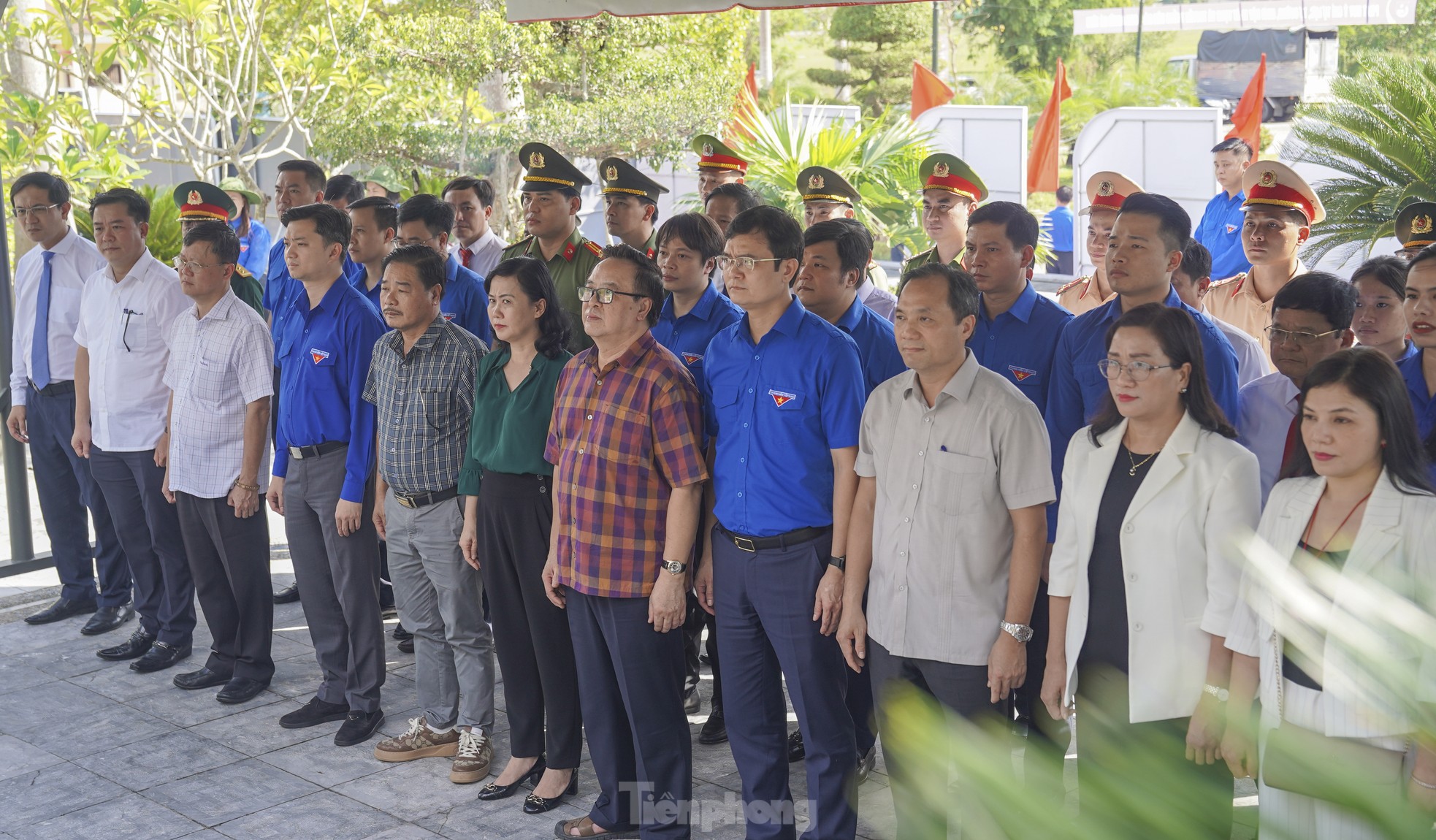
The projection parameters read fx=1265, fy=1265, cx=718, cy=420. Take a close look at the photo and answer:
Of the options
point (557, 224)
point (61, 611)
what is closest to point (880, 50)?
point (557, 224)

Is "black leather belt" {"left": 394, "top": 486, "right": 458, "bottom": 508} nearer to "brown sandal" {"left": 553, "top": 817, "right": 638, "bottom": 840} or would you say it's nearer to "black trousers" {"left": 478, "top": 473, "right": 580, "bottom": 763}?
"black trousers" {"left": 478, "top": 473, "right": 580, "bottom": 763}

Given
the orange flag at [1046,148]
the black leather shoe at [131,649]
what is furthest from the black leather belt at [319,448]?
the orange flag at [1046,148]

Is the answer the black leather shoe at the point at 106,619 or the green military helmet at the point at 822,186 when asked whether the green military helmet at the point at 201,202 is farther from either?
the green military helmet at the point at 822,186

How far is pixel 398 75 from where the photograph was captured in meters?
12.7

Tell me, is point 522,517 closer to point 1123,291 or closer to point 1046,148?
point 1123,291

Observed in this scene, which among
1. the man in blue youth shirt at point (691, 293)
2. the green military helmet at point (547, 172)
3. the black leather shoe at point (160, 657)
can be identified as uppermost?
the green military helmet at point (547, 172)

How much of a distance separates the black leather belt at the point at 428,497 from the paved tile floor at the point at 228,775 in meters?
0.88

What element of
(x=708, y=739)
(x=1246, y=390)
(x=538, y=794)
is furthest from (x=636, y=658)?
(x=1246, y=390)

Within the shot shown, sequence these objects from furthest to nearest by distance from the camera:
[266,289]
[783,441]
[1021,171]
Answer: [1021,171]
[266,289]
[783,441]

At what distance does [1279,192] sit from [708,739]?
2.68 metres

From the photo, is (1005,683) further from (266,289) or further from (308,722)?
(266,289)

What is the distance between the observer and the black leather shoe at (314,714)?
4457 mm

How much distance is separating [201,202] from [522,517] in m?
3.22

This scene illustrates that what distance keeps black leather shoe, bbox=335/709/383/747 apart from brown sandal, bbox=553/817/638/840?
1054mm
